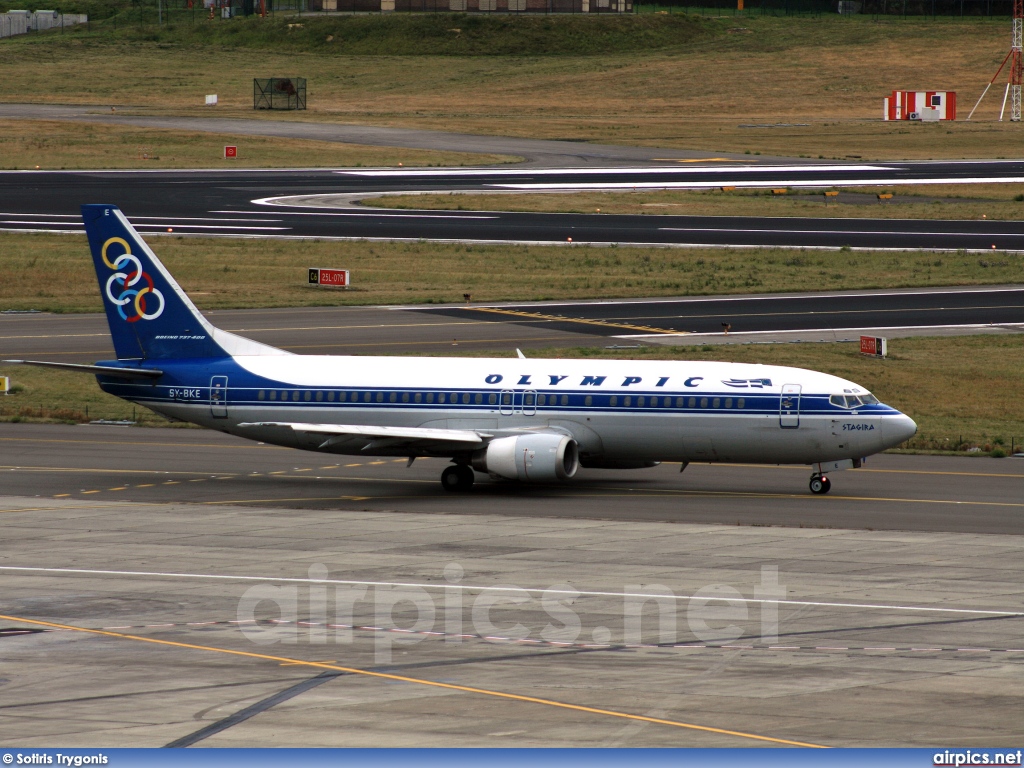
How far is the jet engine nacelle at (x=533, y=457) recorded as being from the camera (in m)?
43.2

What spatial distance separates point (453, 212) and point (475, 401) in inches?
2666

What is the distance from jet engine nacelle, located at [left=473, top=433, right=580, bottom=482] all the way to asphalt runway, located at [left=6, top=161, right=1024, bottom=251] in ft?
180

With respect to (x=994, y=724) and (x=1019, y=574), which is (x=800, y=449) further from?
(x=994, y=724)

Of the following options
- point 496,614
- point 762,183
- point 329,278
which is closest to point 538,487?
point 496,614

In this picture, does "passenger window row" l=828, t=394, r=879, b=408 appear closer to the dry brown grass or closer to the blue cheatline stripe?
the blue cheatline stripe

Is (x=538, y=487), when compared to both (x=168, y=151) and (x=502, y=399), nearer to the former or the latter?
(x=502, y=399)

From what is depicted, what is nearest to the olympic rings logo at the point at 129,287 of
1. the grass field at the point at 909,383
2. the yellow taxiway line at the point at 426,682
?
the grass field at the point at 909,383

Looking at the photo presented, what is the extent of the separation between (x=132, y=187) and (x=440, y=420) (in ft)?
271

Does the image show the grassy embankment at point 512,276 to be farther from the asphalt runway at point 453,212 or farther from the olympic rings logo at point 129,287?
the olympic rings logo at point 129,287

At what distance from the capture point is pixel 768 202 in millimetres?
115812

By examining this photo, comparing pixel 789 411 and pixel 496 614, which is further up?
pixel 789 411

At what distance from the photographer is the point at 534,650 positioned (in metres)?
25.5

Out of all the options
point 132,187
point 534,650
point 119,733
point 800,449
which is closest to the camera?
point 119,733

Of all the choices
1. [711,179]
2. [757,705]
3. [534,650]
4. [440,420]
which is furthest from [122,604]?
[711,179]
